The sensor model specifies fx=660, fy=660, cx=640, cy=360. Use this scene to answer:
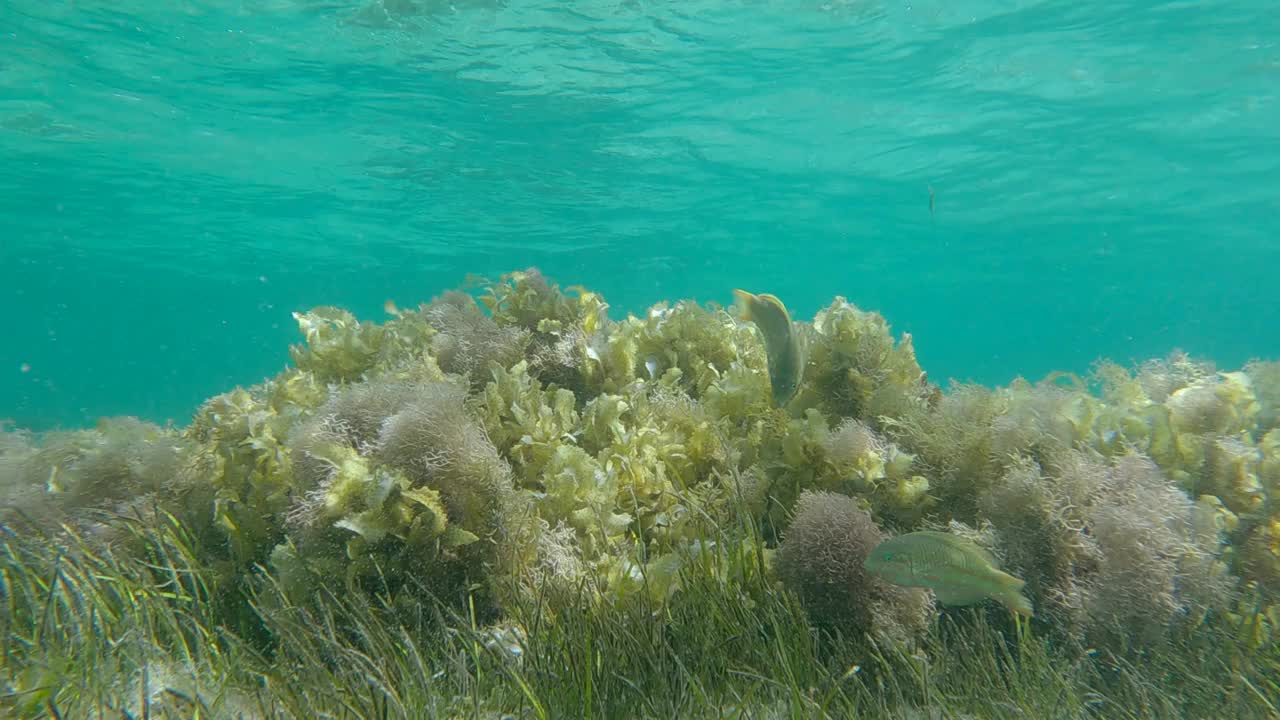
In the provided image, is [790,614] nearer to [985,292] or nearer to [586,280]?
[586,280]

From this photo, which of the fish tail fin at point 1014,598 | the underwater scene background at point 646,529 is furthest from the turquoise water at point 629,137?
the fish tail fin at point 1014,598

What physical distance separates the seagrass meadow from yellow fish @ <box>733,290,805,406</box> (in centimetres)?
19

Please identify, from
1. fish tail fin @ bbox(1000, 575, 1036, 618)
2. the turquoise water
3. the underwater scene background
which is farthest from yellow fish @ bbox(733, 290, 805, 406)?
the turquoise water

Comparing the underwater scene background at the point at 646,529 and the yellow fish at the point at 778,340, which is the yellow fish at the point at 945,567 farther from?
the yellow fish at the point at 778,340

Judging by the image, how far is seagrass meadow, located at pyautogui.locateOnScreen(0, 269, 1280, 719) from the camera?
2664 mm

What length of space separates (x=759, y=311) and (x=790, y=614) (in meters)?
1.57

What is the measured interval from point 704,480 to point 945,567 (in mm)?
1929

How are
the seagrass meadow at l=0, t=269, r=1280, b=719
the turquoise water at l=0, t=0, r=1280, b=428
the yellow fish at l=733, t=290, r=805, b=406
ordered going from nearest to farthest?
the seagrass meadow at l=0, t=269, r=1280, b=719, the yellow fish at l=733, t=290, r=805, b=406, the turquoise water at l=0, t=0, r=1280, b=428

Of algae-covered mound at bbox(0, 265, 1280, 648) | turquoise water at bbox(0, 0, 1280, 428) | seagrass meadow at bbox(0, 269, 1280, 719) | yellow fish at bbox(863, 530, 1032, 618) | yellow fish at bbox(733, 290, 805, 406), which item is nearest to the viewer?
yellow fish at bbox(863, 530, 1032, 618)

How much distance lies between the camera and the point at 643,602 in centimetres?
310

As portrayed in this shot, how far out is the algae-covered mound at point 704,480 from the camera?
311 cm

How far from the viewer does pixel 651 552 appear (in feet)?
Result: 12.3

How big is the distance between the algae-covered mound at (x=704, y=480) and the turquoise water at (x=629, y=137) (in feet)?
10.2

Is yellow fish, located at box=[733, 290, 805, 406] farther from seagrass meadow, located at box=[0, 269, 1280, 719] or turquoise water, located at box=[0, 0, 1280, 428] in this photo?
turquoise water, located at box=[0, 0, 1280, 428]
